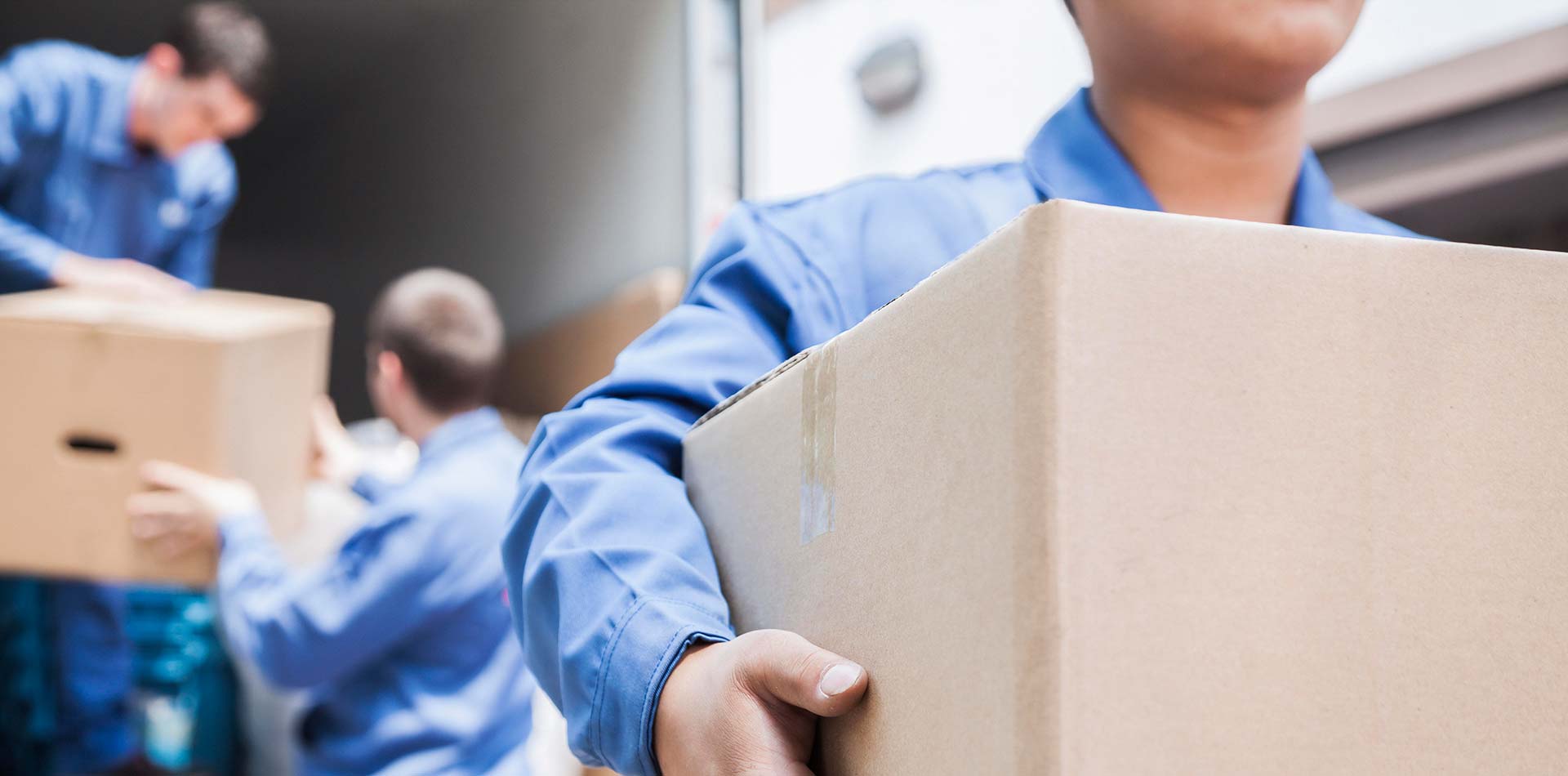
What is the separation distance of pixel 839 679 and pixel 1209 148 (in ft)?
1.64

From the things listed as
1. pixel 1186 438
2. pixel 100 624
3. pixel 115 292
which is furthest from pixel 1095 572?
pixel 100 624

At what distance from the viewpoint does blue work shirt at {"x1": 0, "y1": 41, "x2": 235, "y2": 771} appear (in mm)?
2123

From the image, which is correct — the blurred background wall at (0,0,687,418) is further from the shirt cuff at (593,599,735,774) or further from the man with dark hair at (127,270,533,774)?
the shirt cuff at (593,599,735,774)

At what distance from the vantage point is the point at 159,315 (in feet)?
5.26

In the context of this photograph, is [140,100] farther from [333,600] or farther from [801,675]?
[801,675]

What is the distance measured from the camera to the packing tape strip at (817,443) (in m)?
0.53

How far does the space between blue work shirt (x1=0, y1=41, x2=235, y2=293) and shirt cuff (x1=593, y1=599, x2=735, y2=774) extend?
6.29 ft

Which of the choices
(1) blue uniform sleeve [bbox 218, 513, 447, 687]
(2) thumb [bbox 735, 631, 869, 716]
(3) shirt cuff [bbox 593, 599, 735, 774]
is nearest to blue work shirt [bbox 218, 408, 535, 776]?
(1) blue uniform sleeve [bbox 218, 513, 447, 687]

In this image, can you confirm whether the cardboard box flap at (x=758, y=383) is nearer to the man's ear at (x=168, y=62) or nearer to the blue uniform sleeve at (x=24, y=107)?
the blue uniform sleeve at (x=24, y=107)

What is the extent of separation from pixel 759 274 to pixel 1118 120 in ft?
0.94

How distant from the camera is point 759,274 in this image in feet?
2.40

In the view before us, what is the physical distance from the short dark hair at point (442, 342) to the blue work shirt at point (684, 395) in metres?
1.34

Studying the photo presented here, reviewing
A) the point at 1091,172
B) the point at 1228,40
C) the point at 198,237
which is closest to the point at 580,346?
the point at 198,237

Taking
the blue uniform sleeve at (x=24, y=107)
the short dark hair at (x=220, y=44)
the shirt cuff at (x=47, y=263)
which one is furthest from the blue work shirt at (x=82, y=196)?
the shirt cuff at (x=47, y=263)
